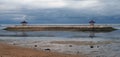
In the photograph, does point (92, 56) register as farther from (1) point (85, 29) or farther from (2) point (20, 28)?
(2) point (20, 28)

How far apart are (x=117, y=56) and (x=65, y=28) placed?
72.8m

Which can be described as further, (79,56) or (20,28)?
(20,28)

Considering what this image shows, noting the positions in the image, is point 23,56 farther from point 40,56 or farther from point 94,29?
point 94,29

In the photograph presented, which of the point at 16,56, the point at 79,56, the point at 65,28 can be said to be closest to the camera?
the point at 16,56

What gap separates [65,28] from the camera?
96000 mm

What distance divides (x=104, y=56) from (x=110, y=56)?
0.55 metres

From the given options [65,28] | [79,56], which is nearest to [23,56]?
[79,56]

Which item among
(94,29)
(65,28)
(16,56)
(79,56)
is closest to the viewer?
(16,56)

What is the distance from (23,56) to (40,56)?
1.27 metres

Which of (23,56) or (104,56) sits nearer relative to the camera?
(23,56)

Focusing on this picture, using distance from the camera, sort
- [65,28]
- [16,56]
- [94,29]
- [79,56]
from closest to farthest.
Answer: [16,56]
[79,56]
[94,29]
[65,28]

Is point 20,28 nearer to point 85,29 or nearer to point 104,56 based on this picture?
point 85,29

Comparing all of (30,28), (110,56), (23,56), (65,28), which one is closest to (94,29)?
(65,28)

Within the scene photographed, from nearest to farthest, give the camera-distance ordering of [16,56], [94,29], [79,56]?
[16,56] < [79,56] < [94,29]
